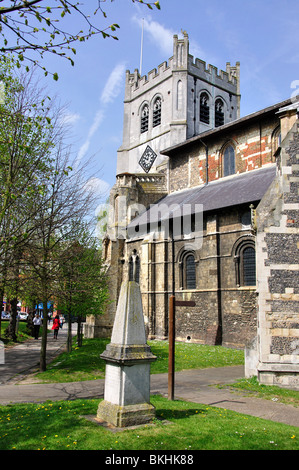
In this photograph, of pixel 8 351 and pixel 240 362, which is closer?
pixel 240 362

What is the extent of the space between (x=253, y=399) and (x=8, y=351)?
13.1m

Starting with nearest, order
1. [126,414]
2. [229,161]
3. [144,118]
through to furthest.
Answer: [126,414] < [229,161] < [144,118]

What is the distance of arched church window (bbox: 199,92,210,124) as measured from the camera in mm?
34469

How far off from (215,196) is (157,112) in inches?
695

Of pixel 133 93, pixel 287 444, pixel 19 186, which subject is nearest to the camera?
pixel 287 444

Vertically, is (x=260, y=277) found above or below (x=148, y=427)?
above

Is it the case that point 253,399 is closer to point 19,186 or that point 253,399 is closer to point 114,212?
point 19,186

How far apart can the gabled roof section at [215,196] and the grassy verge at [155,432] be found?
1266cm

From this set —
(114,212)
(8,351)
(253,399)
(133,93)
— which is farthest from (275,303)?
(133,93)

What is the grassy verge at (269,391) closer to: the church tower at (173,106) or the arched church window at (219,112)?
the church tower at (173,106)

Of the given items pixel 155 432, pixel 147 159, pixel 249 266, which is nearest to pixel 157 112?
pixel 147 159

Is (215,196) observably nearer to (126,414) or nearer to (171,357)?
(171,357)

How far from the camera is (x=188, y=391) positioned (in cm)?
913

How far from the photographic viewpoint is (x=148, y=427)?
209 inches
